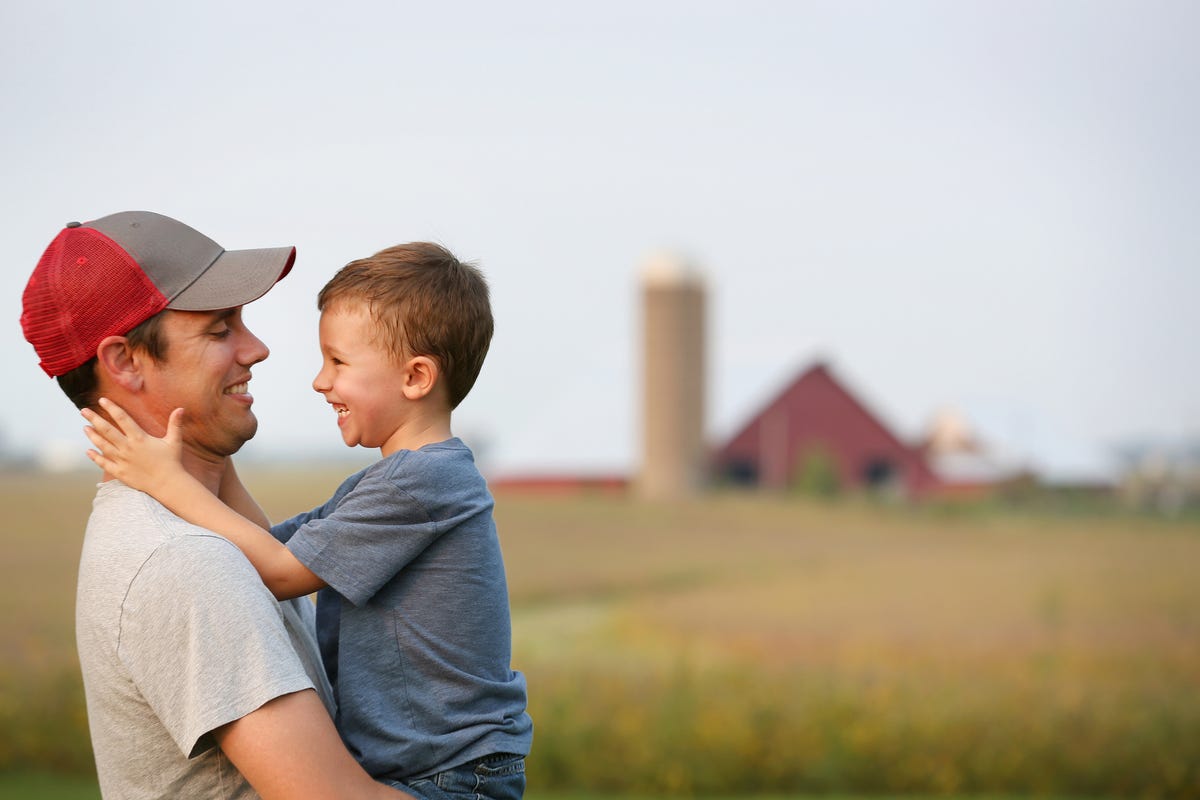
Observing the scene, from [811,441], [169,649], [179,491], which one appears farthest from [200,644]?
[811,441]

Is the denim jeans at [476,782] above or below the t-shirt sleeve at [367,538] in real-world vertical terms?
below

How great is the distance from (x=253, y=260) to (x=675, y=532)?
20.0m

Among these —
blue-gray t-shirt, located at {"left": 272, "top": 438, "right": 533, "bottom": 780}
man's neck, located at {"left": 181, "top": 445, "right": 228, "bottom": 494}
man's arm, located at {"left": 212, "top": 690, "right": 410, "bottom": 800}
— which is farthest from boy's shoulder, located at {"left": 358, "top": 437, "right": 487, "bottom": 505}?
man's arm, located at {"left": 212, "top": 690, "right": 410, "bottom": 800}

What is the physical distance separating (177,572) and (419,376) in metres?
0.59

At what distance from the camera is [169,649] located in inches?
68.7

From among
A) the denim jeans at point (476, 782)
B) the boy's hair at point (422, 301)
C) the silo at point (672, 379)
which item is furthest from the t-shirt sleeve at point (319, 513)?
the silo at point (672, 379)

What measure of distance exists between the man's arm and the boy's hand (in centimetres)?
43

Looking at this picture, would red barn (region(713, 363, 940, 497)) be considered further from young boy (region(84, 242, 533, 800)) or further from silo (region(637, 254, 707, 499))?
young boy (region(84, 242, 533, 800))

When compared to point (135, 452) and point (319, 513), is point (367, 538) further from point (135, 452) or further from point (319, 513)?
point (135, 452)

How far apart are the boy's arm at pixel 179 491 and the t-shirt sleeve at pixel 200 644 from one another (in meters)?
0.13

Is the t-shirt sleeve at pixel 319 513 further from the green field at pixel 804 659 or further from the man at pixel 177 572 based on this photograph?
the green field at pixel 804 659

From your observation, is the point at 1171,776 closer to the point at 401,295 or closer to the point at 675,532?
the point at 401,295

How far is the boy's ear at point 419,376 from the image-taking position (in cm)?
214

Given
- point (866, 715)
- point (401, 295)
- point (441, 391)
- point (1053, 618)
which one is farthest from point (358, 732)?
point (1053, 618)
